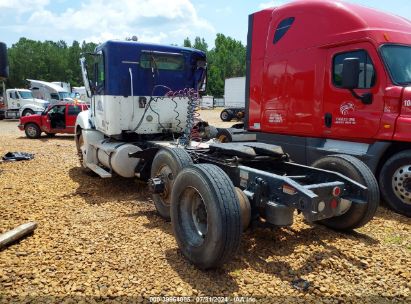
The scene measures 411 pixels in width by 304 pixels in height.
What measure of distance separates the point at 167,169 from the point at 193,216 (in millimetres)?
1202

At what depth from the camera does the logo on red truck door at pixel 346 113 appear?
6.40 meters

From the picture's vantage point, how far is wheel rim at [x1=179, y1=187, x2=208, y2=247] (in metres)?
3.85

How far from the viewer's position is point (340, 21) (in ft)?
21.3

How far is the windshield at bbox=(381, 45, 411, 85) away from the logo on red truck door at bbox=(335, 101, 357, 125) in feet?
2.56

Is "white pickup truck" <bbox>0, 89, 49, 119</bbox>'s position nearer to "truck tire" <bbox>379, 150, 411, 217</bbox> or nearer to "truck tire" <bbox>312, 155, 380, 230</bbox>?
"truck tire" <bbox>379, 150, 411, 217</bbox>

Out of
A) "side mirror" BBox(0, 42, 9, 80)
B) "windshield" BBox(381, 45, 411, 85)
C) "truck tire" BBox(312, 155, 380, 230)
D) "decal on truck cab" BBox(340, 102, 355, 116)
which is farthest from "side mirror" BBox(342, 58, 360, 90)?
"side mirror" BBox(0, 42, 9, 80)

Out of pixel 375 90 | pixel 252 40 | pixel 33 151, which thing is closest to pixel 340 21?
pixel 375 90

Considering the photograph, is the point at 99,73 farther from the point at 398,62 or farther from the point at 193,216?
the point at 398,62

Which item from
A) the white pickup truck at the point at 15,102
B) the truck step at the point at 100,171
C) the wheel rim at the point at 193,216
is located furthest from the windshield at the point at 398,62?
the white pickup truck at the point at 15,102

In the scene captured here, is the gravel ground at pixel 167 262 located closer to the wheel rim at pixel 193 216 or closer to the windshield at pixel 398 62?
the wheel rim at pixel 193 216

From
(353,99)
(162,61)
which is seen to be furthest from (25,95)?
(353,99)

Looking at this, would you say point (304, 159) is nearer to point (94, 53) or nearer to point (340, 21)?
point (340, 21)

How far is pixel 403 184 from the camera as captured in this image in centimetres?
560

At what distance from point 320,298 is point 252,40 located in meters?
6.13
